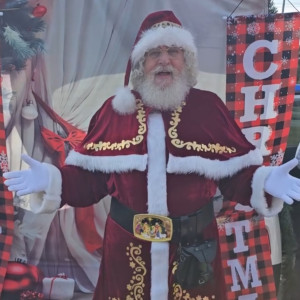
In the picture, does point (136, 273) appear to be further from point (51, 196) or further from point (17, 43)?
point (17, 43)

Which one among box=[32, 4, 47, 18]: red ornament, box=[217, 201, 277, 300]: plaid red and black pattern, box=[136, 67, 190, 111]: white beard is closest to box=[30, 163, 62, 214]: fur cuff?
box=[136, 67, 190, 111]: white beard

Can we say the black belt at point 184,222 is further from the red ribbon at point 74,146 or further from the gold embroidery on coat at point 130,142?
the red ribbon at point 74,146

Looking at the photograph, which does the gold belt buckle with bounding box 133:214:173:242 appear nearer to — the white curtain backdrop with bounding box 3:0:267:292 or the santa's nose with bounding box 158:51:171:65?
the santa's nose with bounding box 158:51:171:65

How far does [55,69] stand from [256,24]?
1006 mm

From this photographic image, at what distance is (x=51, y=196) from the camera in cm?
172

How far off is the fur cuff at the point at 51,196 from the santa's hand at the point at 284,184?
0.80 m

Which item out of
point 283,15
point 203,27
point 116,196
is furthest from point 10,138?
point 283,15

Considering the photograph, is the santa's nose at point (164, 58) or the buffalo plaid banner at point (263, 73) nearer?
the santa's nose at point (164, 58)

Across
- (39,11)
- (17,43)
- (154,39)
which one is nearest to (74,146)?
(17,43)

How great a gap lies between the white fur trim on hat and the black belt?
1.96ft

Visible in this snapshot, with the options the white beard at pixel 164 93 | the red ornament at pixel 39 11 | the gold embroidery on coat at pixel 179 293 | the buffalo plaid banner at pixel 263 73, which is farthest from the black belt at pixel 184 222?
the red ornament at pixel 39 11

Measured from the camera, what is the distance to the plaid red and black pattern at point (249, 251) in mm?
2371

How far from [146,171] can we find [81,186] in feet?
0.92

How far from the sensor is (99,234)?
2381 mm
